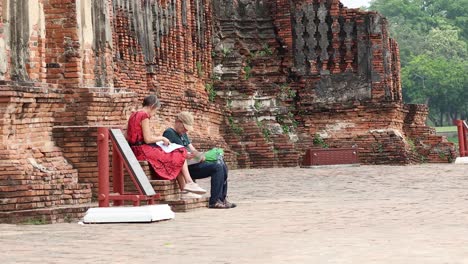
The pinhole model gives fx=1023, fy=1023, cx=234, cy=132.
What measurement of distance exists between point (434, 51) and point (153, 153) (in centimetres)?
6160

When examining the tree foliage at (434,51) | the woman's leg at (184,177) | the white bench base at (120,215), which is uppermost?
the tree foliage at (434,51)

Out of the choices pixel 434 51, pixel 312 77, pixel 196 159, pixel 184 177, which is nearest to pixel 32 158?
pixel 184 177

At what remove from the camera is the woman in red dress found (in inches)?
376

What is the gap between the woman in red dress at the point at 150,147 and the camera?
954 centimetres

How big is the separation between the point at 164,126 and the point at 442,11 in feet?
213

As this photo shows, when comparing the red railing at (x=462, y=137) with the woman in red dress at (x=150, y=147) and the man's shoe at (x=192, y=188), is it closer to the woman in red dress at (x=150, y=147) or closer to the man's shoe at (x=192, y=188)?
the man's shoe at (x=192, y=188)

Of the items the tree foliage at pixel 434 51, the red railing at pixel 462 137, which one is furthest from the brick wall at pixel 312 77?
the tree foliage at pixel 434 51

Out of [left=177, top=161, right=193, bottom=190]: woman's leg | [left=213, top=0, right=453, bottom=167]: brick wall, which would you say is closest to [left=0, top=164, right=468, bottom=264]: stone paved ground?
[left=177, top=161, right=193, bottom=190]: woman's leg

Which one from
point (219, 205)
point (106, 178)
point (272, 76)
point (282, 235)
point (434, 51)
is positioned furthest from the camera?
point (434, 51)

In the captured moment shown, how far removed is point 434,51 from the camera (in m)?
69.2

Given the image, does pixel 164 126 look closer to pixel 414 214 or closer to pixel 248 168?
pixel 248 168

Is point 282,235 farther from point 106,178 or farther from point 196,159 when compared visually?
point 196,159

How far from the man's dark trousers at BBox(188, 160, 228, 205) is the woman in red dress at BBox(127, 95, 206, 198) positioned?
1.14ft

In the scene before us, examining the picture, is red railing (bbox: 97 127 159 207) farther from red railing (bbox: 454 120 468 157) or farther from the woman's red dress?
red railing (bbox: 454 120 468 157)
